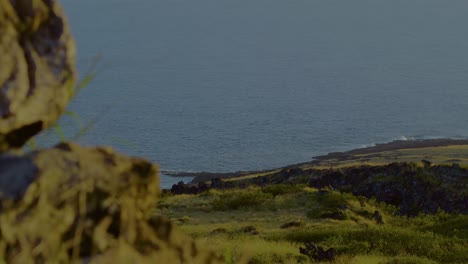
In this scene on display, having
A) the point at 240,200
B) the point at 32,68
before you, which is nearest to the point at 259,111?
the point at 240,200

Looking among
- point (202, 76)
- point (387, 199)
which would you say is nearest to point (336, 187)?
point (387, 199)

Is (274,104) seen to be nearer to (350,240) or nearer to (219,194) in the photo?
(219,194)

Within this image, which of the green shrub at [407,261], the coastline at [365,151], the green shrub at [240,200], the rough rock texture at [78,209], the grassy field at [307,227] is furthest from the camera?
the coastline at [365,151]

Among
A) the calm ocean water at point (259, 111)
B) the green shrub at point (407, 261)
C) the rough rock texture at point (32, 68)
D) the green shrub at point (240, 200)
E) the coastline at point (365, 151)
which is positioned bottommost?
the green shrub at point (407, 261)

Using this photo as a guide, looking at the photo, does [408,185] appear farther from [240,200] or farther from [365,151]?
[365,151]

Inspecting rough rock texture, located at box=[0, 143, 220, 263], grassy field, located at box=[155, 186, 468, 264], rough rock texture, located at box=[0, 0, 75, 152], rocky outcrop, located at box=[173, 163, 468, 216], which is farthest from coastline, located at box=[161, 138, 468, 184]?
rough rock texture, located at box=[0, 143, 220, 263]

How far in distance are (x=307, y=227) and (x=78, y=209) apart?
22407mm

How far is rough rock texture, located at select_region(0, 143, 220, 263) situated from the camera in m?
4.33

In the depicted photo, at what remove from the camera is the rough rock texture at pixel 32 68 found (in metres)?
4.97

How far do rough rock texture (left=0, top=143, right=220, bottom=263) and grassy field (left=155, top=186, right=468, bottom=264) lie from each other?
9.79m

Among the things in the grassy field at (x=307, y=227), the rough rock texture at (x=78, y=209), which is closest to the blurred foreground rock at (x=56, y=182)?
the rough rock texture at (x=78, y=209)

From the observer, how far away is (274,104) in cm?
16900

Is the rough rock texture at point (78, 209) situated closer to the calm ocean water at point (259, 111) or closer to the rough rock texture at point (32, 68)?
the rough rock texture at point (32, 68)

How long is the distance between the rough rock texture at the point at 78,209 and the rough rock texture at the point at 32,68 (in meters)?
0.45
